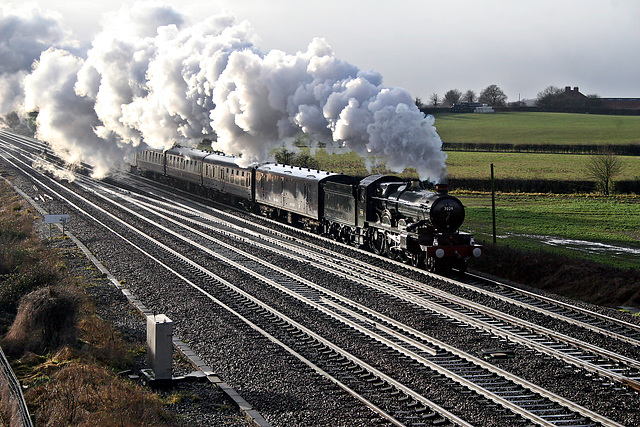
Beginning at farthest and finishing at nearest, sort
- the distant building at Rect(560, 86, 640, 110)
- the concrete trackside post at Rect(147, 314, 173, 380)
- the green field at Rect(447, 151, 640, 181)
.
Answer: the distant building at Rect(560, 86, 640, 110)
the green field at Rect(447, 151, 640, 181)
the concrete trackside post at Rect(147, 314, 173, 380)

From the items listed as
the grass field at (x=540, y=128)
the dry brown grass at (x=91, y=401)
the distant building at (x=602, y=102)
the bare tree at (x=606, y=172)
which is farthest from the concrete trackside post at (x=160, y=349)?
the distant building at (x=602, y=102)

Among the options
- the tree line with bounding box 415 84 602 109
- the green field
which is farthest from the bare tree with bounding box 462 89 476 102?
the green field

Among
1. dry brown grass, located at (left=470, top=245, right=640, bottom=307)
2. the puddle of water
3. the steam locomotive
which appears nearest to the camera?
dry brown grass, located at (left=470, top=245, right=640, bottom=307)

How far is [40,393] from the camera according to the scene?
11773mm

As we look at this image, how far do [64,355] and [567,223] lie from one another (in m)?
28.8

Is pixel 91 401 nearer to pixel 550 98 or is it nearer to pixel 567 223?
pixel 567 223

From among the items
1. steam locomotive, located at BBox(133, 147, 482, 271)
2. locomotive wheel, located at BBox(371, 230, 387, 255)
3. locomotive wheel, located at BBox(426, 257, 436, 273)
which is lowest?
locomotive wheel, located at BBox(426, 257, 436, 273)

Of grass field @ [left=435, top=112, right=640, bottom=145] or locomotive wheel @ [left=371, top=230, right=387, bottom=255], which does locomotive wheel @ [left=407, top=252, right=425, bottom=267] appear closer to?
locomotive wheel @ [left=371, top=230, right=387, bottom=255]

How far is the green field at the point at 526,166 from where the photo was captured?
52.6 metres

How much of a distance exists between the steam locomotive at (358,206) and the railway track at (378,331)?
125cm

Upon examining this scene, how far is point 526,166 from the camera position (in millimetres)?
59844

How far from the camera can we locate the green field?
52594 mm

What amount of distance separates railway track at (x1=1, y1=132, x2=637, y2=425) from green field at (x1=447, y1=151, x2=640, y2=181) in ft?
96.8

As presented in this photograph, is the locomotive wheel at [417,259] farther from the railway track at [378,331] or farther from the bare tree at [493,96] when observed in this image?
the bare tree at [493,96]
